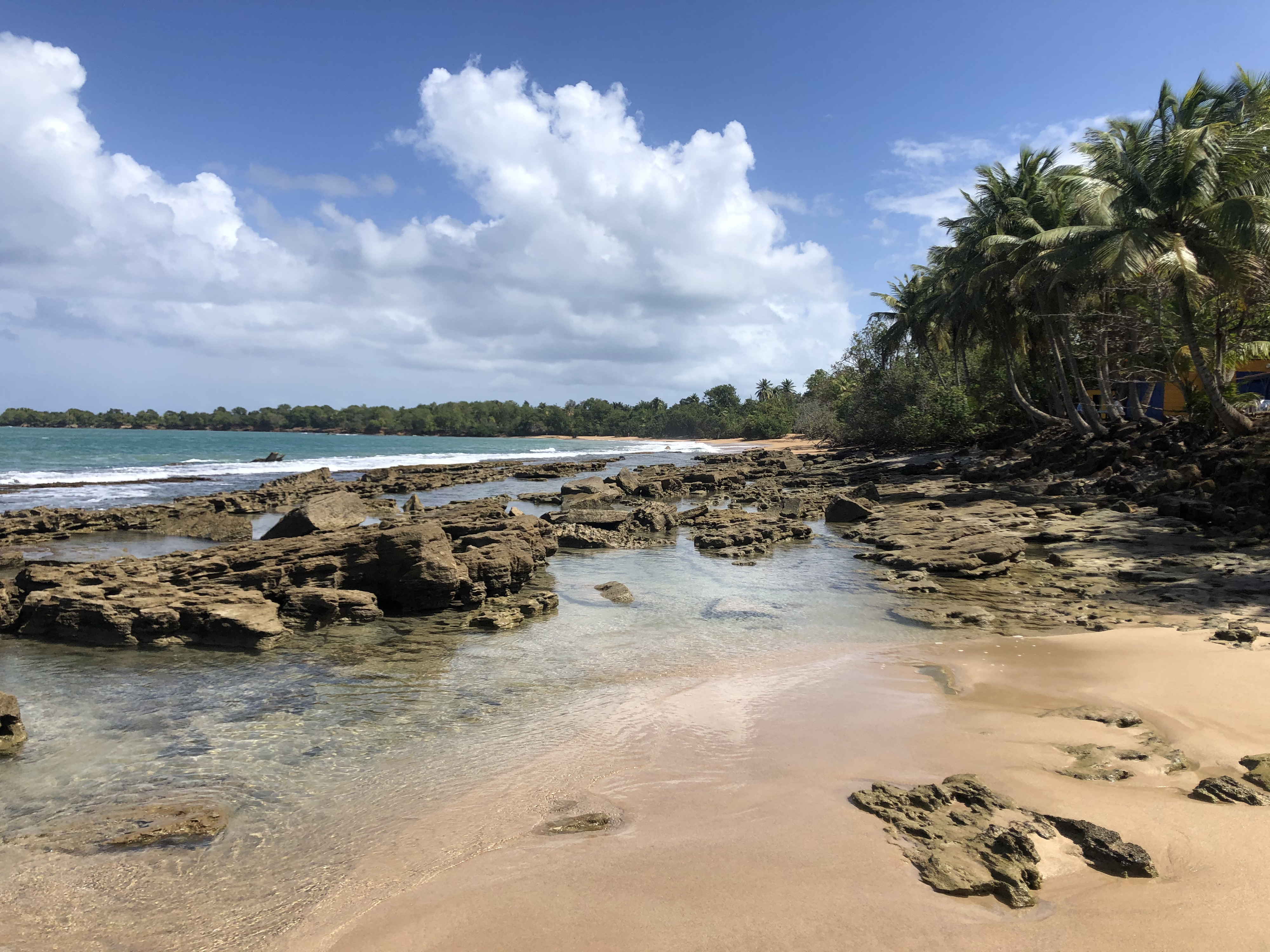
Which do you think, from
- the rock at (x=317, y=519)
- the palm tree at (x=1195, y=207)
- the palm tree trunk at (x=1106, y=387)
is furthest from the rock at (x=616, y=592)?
the palm tree trunk at (x=1106, y=387)

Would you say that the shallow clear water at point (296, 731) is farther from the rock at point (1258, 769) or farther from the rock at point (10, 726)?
the rock at point (1258, 769)

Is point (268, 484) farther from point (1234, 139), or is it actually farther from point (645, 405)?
point (645, 405)

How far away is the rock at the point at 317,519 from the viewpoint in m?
14.2

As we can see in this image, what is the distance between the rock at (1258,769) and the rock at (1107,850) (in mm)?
1297

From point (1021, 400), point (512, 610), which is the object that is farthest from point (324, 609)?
point (1021, 400)

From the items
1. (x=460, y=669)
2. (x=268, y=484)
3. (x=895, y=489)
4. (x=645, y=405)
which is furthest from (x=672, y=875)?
(x=645, y=405)

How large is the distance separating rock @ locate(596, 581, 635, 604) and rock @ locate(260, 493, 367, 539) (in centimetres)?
558

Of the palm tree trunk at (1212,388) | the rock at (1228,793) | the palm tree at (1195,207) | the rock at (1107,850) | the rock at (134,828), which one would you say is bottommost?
the rock at (134,828)

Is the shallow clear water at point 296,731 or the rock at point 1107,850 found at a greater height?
the rock at point 1107,850

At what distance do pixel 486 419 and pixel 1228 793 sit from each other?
15204cm

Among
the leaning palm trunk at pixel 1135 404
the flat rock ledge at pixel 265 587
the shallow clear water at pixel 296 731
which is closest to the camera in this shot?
the shallow clear water at pixel 296 731

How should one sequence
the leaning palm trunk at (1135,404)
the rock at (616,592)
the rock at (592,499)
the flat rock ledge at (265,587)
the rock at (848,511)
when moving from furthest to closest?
the leaning palm trunk at (1135,404) → the rock at (592,499) → the rock at (848,511) → the rock at (616,592) → the flat rock ledge at (265,587)

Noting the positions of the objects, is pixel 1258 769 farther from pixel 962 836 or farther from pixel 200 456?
pixel 200 456

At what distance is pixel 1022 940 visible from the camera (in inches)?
118
